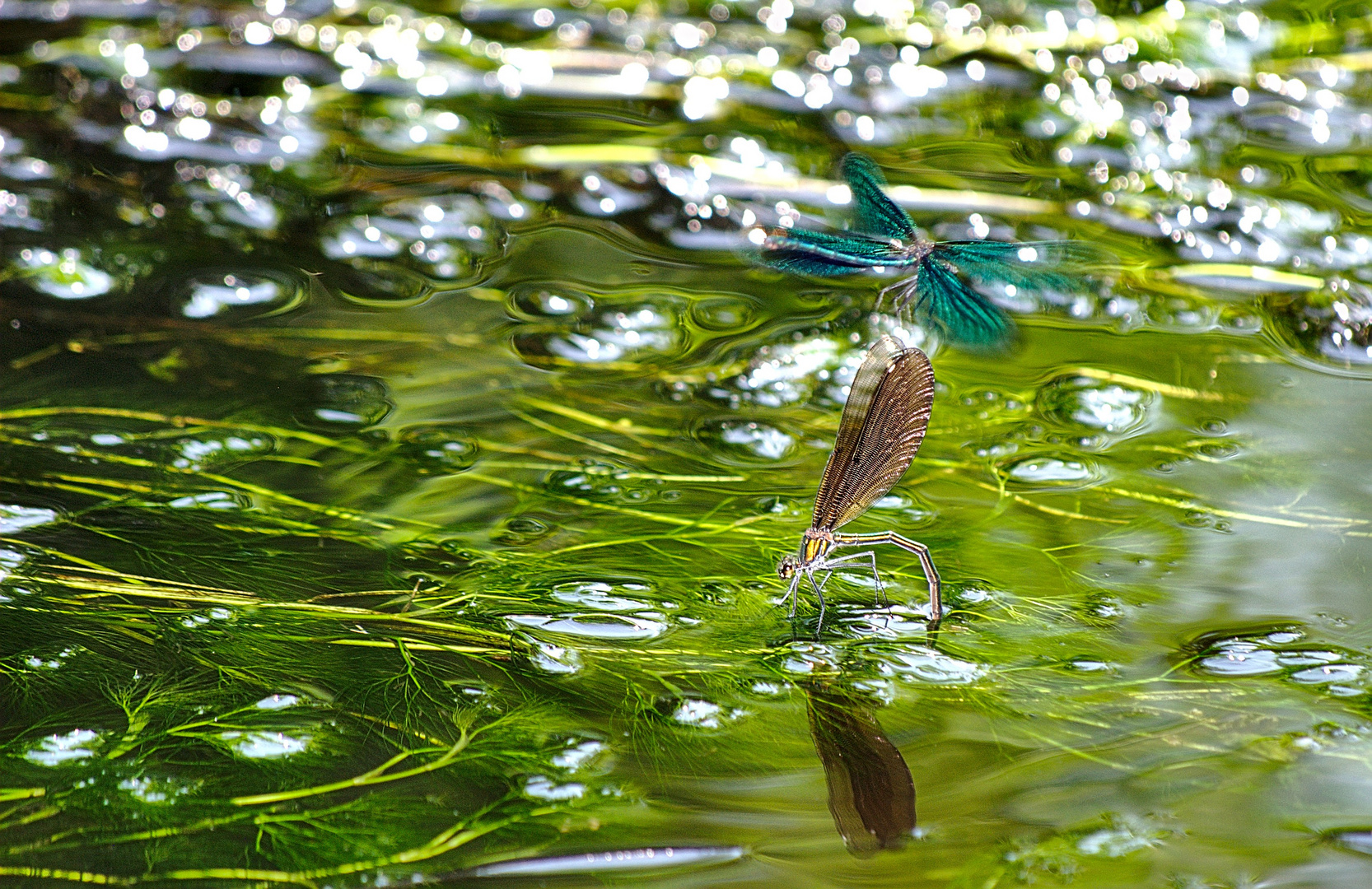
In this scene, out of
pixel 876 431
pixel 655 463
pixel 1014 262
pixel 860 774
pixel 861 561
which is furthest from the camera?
pixel 655 463

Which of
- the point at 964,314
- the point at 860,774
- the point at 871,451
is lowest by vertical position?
the point at 860,774

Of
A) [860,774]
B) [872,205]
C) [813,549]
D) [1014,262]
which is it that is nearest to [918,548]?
[813,549]

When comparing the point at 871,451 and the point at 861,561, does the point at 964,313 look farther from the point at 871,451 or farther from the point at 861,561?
the point at 861,561

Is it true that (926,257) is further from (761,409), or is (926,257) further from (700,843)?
(700,843)

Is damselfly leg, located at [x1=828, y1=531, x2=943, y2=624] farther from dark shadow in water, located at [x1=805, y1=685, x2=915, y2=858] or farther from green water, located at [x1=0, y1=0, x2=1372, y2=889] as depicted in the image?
dark shadow in water, located at [x1=805, y1=685, x2=915, y2=858]

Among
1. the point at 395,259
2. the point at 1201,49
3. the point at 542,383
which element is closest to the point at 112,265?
the point at 395,259

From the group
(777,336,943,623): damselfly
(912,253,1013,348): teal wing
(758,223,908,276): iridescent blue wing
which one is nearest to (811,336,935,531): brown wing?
(777,336,943,623): damselfly
